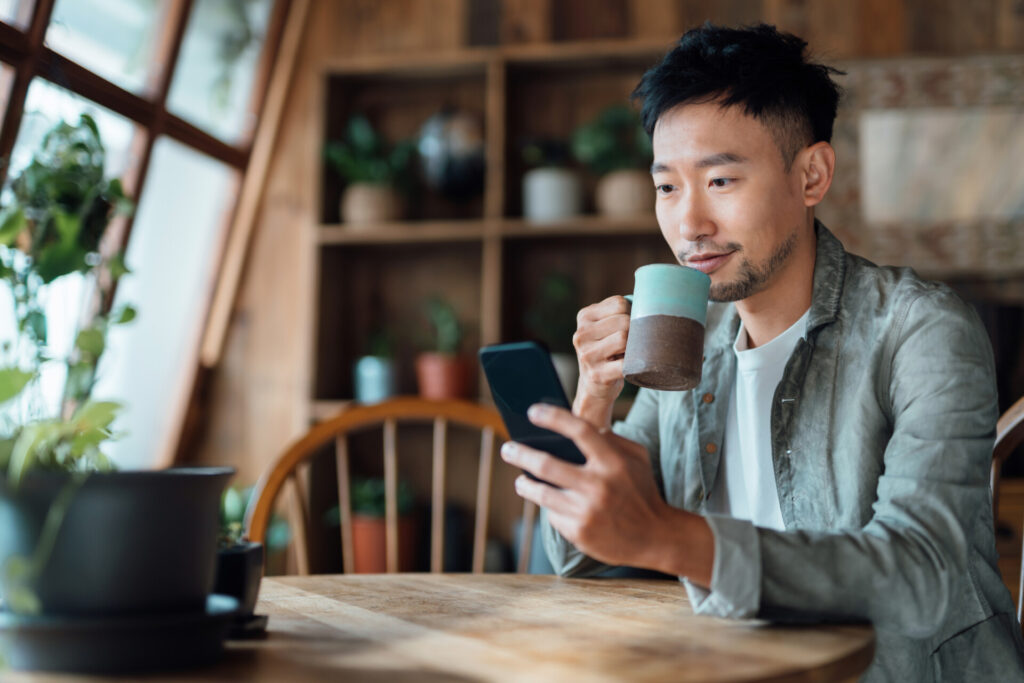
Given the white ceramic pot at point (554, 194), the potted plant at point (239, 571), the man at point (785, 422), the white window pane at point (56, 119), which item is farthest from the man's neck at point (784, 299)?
the white ceramic pot at point (554, 194)

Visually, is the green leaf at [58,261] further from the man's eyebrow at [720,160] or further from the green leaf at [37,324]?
the man's eyebrow at [720,160]

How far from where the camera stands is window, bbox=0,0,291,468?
2369mm

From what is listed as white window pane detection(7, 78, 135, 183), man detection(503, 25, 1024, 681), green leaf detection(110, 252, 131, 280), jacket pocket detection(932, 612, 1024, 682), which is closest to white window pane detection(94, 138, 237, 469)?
white window pane detection(7, 78, 135, 183)

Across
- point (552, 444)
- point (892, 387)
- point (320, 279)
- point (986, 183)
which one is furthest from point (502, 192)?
point (552, 444)

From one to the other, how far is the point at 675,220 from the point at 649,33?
210 centimetres

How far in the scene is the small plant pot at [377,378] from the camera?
3133 millimetres

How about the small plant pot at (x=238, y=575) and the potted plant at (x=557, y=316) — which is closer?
the small plant pot at (x=238, y=575)

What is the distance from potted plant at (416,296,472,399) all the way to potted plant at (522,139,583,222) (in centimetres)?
47

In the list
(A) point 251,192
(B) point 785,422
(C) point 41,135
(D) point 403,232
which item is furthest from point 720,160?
(A) point 251,192

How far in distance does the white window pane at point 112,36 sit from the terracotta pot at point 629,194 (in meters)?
1.51

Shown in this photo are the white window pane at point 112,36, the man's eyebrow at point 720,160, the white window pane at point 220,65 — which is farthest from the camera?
the white window pane at point 220,65

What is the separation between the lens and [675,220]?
1.37m

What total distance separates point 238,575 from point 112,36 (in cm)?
232

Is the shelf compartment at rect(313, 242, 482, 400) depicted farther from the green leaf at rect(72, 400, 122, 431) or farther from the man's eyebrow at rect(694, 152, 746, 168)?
the green leaf at rect(72, 400, 122, 431)
